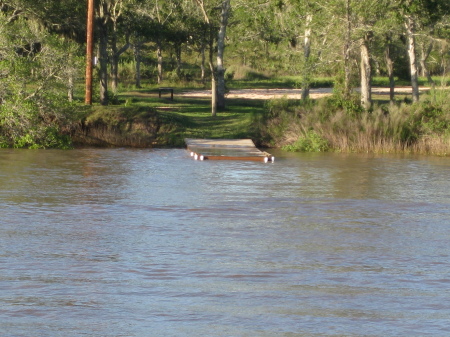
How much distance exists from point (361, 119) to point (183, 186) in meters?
11.7

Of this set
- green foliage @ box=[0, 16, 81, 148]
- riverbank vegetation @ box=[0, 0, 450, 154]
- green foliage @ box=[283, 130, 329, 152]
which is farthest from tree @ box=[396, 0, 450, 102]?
green foliage @ box=[0, 16, 81, 148]

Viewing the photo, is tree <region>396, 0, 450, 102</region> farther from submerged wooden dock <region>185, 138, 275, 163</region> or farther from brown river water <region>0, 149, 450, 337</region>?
brown river water <region>0, 149, 450, 337</region>

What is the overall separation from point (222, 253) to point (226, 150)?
15283mm

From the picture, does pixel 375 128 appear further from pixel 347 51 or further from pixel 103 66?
pixel 103 66

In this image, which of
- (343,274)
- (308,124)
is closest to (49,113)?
(308,124)

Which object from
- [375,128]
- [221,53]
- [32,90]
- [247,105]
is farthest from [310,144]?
[247,105]

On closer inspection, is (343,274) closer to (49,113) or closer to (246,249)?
(246,249)

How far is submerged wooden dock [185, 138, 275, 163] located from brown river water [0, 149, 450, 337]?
299 centimetres

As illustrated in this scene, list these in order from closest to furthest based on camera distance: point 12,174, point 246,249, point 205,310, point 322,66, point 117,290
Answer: point 205,310
point 117,290
point 246,249
point 12,174
point 322,66

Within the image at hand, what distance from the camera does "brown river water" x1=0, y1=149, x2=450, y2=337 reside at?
31.2ft

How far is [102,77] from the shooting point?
3459 cm

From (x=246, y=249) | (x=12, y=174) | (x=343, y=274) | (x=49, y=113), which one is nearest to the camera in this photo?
(x=343, y=274)

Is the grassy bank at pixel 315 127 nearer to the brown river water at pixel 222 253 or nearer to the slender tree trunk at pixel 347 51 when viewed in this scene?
the slender tree trunk at pixel 347 51

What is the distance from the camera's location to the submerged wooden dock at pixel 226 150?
26.4 m
